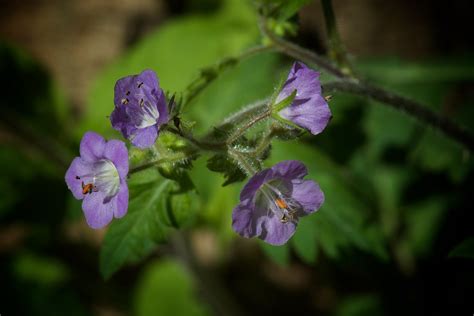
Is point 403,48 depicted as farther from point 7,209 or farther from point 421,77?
point 7,209

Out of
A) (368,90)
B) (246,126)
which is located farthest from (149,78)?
(368,90)

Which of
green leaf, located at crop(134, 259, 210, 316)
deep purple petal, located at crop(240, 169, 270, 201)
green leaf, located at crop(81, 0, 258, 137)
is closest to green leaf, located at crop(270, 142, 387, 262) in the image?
deep purple petal, located at crop(240, 169, 270, 201)

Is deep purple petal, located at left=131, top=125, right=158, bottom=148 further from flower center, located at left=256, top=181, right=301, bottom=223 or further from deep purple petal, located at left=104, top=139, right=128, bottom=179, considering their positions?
flower center, located at left=256, top=181, right=301, bottom=223

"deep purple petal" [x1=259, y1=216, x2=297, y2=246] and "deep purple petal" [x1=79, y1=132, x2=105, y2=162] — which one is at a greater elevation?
"deep purple petal" [x1=79, y1=132, x2=105, y2=162]

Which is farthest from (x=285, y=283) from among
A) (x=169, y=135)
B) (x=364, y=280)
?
(x=169, y=135)

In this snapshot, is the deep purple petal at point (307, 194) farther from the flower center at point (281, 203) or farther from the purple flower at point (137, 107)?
the purple flower at point (137, 107)

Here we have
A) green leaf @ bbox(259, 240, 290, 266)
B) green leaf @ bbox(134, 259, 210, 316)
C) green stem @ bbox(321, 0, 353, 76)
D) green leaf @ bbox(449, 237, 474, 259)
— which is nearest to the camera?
green leaf @ bbox(449, 237, 474, 259)

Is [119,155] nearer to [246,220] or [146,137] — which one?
[146,137]
